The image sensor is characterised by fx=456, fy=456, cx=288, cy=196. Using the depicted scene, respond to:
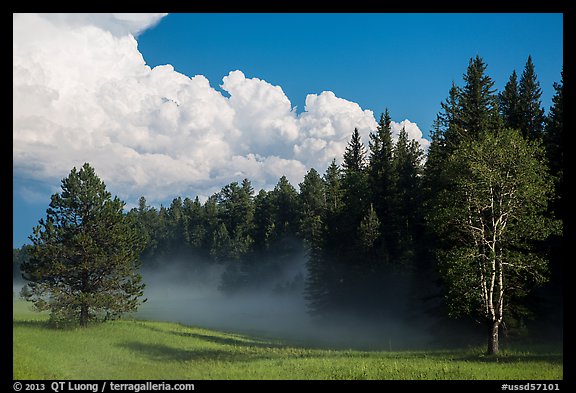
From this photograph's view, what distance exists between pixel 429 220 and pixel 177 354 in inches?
762

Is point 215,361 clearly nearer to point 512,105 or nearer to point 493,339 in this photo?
point 493,339

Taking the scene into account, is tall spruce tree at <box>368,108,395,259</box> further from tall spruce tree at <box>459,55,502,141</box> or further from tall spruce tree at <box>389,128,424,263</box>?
tall spruce tree at <box>459,55,502,141</box>

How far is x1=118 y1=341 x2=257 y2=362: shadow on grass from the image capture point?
96.5ft

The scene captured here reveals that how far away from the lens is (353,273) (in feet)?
187

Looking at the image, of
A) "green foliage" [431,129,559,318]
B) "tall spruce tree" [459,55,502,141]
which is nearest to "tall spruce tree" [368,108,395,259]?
"tall spruce tree" [459,55,502,141]

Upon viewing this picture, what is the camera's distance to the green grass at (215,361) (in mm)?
21547

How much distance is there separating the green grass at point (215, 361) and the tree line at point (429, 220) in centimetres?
394

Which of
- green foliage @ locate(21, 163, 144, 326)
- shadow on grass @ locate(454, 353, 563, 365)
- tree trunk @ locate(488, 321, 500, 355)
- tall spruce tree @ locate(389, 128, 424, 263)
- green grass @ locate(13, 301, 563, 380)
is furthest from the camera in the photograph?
tall spruce tree @ locate(389, 128, 424, 263)

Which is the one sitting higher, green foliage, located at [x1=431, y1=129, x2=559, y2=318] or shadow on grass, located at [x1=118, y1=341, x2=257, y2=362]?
green foliage, located at [x1=431, y1=129, x2=559, y2=318]

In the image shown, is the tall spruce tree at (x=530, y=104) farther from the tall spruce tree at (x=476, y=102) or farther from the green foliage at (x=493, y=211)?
the green foliage at (x=493, y=211)

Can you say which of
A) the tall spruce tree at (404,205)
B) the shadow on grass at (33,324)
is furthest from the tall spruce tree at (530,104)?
the shadow on grass at (33,324)

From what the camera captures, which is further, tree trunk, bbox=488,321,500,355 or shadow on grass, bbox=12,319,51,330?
shadow on grass, bbox=12,319,51,330

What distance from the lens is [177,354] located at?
104 feet

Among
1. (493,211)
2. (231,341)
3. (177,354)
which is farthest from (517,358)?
(231,341)
